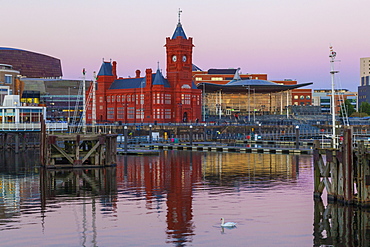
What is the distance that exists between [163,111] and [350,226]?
11541cm

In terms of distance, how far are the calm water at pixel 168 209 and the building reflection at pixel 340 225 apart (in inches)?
2.3

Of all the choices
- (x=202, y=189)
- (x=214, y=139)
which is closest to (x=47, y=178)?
(x=202, y=189)

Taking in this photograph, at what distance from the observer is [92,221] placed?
34.4 metres

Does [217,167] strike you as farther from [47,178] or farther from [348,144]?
[348,144]

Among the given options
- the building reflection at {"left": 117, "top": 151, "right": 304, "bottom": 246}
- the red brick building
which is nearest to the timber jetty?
the building reflection at {"left": 117, "top": 151, "right": 304, "bottom": 246}

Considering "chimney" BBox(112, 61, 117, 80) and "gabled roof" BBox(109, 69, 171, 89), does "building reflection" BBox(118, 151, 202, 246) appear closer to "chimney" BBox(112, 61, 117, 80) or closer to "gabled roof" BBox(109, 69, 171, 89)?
"gabled roof" BBox(109, 69, 171, 89)

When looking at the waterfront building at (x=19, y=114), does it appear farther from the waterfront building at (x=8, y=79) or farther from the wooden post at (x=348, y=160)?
the wooden post at (x=348, y=160)

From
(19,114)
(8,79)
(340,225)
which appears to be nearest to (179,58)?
(8,79)

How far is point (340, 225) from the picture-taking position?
33.4 meters

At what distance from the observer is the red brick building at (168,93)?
147250 mm

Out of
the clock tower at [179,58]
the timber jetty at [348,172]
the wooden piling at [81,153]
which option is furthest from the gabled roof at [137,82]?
the timber jetty at [348,172]

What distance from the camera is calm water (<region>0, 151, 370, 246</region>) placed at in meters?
30.2

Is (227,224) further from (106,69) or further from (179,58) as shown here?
(106,69)

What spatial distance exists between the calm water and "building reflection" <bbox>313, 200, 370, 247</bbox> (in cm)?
6
